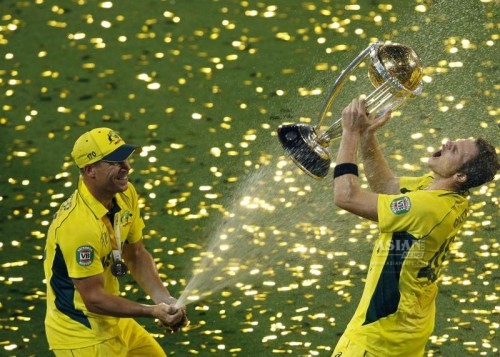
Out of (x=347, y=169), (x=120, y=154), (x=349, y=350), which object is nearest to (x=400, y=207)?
(x=347, y=169)

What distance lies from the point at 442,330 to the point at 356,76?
3.85 ft

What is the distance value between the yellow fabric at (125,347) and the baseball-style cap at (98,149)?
578mm

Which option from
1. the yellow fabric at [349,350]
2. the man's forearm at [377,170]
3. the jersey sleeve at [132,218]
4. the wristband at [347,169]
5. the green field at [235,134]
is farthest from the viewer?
the green field at [235,134]

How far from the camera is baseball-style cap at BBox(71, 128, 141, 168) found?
395 cm

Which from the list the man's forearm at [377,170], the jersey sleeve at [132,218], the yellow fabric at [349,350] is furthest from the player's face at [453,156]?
the jersey sleeve at [132,218]

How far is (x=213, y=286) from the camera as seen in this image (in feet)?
17.1

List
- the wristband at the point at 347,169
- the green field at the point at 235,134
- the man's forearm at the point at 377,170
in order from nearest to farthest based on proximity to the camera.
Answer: the wristband at the point at 347,169 → the man's forearm at the point at 377,170 → the green field at the point at 235,134

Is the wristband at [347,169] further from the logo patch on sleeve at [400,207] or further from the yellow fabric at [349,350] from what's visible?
the yellow fabric at [349,350]

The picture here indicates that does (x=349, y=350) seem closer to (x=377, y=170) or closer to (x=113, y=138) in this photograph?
(x=377, y=170)

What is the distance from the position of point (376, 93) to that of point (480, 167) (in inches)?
15.6

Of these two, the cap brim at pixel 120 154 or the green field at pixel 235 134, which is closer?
the cap brim at pixel 120 154

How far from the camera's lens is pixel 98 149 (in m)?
3.95

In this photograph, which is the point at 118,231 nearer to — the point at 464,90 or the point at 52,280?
the point at 52,280

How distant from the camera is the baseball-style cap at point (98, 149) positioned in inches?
155
